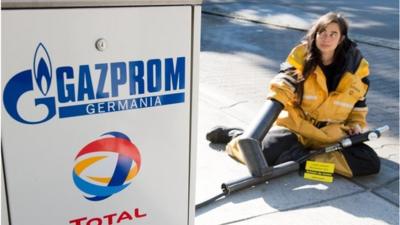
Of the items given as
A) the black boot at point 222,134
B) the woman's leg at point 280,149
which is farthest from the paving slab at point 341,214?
the black boot at point 222,134

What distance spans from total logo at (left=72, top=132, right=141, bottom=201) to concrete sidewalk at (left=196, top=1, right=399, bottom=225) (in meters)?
1.05

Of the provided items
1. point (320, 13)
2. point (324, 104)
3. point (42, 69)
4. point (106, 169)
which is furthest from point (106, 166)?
point (320, 13)

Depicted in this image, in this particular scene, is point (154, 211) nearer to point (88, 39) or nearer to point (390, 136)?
point (88, 39)

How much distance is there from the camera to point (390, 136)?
400cm

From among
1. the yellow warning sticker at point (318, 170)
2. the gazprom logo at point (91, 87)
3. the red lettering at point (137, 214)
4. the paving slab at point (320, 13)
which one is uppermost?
the gazprom logo at point (91, 87)

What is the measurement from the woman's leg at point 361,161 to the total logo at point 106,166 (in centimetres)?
188

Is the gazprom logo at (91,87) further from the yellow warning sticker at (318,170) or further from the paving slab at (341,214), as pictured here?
the yellow warning sticker at (318,170)

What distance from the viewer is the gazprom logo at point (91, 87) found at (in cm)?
147

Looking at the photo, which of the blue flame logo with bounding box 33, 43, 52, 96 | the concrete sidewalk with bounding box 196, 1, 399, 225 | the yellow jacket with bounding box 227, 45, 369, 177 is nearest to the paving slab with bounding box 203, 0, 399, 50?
the concrete sidewalk with bounding box 196, 1, 399, 225

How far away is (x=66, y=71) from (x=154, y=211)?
61 cm

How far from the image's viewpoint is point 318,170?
127 inches

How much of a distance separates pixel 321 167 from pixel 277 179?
0.29 meters

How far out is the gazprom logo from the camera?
147cm

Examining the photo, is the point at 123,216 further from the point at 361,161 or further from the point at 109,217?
the point at 361,161
